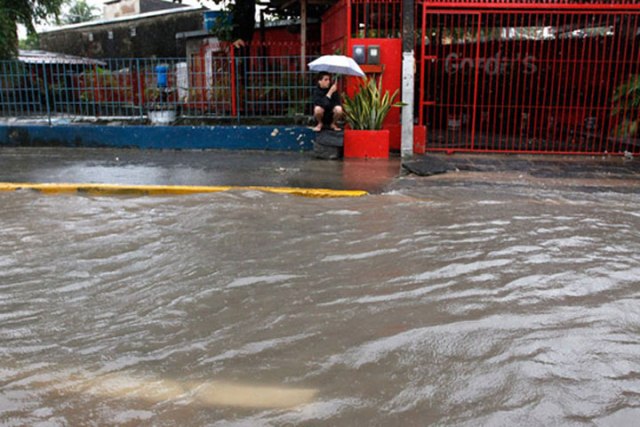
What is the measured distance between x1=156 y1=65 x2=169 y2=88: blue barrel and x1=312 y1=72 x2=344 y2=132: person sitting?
2956mm

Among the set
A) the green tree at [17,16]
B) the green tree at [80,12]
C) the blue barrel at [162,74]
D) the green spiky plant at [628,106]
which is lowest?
the green spiky plant at [628,106]

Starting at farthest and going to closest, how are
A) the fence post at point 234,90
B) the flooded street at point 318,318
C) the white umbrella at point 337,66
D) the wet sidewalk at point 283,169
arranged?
the fence post at point 234,90
the white umbrella at point 337,66
the wet sidewalk at point 283,169
the flooded street at point 318,318

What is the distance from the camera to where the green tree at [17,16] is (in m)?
18.3

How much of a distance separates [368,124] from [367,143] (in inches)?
13.7

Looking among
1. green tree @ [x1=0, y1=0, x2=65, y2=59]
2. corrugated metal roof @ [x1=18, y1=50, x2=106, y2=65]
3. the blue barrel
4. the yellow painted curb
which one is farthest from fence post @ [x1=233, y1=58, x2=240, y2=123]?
green tree @ [x1=0, y1=0, x2=65, y2=59]

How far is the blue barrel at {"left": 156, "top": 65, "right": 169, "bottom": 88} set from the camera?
1145 centimetres

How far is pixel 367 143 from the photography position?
10539 mm

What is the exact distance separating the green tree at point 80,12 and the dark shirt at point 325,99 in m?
43.1

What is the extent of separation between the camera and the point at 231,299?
15.0ft

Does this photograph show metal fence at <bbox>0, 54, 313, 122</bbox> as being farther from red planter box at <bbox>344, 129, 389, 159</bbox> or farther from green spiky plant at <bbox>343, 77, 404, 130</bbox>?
red planter box at <bbox>344, 129, 389, 159</bbox>

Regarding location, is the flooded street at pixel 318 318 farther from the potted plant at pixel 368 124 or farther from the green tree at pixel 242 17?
the green tree at pixel 242 17

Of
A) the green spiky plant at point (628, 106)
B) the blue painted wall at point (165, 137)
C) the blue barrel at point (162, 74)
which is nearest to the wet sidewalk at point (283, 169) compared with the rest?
the blue painted wall at point (165, 137)

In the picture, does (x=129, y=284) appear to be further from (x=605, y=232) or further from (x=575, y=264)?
Answer: (x=605, y=232)

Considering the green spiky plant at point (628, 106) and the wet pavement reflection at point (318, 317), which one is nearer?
the wet pavement reflection at point (318, 317)
